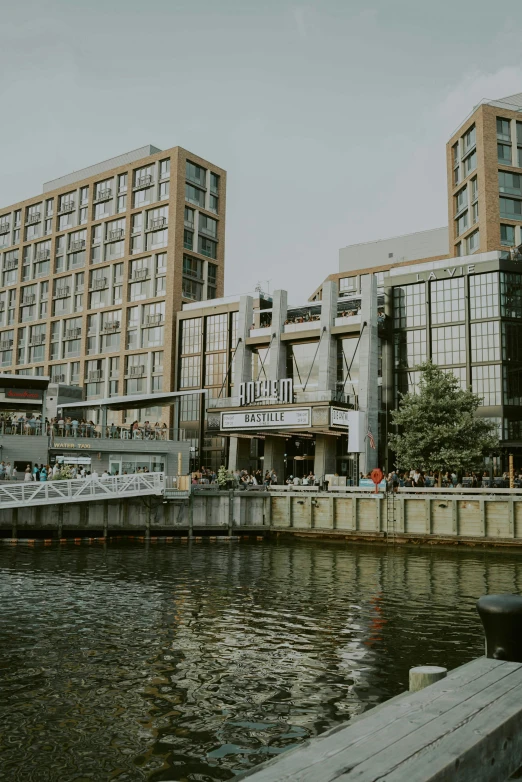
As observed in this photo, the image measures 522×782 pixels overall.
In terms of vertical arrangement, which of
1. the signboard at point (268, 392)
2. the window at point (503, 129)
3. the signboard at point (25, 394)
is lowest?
the signboard at point (25, 394)

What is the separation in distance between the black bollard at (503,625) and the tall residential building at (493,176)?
68.2 metres

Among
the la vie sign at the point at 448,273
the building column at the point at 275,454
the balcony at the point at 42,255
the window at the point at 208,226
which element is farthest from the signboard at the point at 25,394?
the balcony at the point at 42,255

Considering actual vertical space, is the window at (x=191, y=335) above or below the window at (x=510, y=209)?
below

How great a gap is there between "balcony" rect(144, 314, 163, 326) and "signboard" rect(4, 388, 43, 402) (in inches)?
992

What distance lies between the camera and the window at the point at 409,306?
208 feet

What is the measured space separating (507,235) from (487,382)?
65.4 feet

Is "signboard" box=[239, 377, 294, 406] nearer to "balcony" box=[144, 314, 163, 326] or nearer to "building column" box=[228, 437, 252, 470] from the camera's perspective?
"building column" box=[228, 437, 252, 470]

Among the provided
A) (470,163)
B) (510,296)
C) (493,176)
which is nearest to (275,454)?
(510,296)

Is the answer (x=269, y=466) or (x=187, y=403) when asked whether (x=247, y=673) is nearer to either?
(x=269, y=466)

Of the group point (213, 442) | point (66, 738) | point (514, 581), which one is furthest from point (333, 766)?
point (213, 442)

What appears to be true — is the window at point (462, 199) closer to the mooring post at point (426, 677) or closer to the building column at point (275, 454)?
the building column at point (275, 454)

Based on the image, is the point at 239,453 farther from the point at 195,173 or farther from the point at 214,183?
the point at 214,183

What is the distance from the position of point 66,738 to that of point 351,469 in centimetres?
5246

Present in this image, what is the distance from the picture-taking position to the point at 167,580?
87.4 ft
